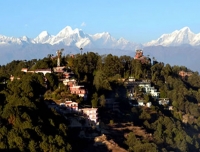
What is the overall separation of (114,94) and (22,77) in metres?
6.42

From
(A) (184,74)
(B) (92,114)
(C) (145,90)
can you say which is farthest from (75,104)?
(A) (184,74)

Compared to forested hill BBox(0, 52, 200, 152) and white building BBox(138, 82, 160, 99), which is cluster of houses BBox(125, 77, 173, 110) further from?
forested hill BBox(0, 52, 200, 152)

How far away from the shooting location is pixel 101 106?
97.7ft

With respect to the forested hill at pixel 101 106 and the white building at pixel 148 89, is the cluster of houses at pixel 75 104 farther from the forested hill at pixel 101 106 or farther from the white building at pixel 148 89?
the white building at pixel 148 89

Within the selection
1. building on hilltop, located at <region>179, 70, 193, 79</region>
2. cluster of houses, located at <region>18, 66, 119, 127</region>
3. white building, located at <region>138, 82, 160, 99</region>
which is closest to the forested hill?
cluster of houses, located at <region>18, 66, 119, 127</region>

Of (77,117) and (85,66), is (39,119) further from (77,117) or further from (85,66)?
(85,66)

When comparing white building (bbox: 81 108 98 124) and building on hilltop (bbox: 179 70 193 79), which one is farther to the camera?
building on hilltop (bbox: 179 70 193 79)

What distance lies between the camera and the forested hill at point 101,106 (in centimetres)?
2181

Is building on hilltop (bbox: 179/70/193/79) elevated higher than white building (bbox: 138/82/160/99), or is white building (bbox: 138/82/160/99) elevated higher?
building on hilltop (bbox: 179/70/193/79)

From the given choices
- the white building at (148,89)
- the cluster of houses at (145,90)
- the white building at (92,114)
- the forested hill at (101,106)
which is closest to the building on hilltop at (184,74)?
the forested hill at (101,106)

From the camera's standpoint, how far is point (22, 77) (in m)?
29.9

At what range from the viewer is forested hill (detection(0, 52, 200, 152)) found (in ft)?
71.6

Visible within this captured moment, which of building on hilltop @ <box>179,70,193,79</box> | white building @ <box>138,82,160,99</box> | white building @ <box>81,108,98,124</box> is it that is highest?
building on hilltop @ <box>179,70,193,79</box>

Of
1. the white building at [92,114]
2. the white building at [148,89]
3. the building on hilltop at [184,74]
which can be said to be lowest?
the white building at [92,114]
